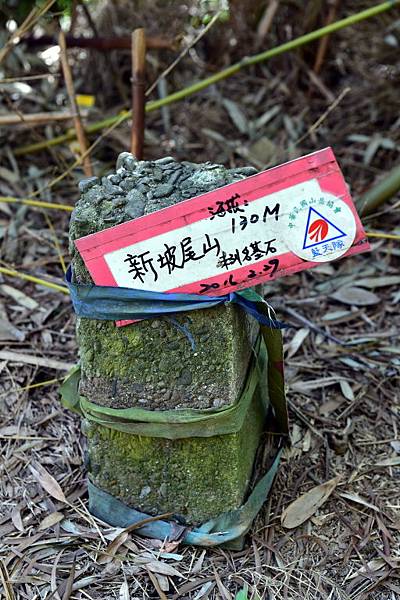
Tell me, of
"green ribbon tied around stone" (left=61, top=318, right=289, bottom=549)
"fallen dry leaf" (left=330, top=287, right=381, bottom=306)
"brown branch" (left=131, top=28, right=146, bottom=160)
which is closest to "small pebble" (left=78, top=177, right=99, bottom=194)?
"green ribbon tied around stone" (left=61, top=318, right=289, bottom=549)

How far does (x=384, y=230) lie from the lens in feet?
7.13

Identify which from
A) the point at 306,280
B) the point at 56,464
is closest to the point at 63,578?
the point at 56,464

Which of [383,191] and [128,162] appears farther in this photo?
[383,191]

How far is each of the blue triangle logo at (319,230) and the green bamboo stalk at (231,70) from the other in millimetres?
959

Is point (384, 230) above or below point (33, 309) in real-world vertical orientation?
below

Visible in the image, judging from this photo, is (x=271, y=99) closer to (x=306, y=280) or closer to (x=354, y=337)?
(x=306, y=280)

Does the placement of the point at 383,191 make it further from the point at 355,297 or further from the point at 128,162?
the point at 128,162

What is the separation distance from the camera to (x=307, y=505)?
52.9 inches

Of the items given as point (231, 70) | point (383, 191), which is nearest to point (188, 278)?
point (383, 191)

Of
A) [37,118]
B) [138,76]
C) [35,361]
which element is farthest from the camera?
[37,118]

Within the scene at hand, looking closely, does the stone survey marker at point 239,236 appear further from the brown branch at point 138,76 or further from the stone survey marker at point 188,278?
the brown branch at point 138,76

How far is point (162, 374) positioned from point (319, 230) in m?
0.34

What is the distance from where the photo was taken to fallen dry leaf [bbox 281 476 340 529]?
1320 mm

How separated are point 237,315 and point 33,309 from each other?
2.71ft
